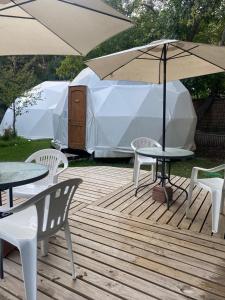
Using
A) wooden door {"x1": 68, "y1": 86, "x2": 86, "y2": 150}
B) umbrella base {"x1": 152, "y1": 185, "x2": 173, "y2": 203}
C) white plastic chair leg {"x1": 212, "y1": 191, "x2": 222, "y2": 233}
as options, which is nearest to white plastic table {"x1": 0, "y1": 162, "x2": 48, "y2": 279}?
white plastic chair leg {"x1": 212, "y1": 191, "x2": 222, "y2": 233}

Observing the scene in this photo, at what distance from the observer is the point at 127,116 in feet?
30.6

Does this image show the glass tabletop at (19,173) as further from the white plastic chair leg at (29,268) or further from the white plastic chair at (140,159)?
the white plastic chair at (140,159)

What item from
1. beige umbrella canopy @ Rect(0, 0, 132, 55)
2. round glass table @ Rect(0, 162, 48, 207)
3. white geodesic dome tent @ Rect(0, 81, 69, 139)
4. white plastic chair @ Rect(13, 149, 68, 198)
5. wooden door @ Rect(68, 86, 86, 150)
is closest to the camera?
beige umbrella canopy @ Rect(0, 0, 132, 55)

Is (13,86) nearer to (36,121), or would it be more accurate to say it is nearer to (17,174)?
(36,121)

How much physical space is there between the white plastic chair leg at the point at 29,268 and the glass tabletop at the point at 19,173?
0.63 metres

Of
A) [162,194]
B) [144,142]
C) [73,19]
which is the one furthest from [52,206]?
[144,142]

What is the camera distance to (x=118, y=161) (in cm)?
975

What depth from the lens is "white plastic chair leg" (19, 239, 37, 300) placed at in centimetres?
212

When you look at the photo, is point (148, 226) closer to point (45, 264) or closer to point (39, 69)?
point (45, 264)

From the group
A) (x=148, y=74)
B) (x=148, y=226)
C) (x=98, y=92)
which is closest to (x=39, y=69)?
(x=98, y=92)

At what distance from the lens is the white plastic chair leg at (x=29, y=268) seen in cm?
212

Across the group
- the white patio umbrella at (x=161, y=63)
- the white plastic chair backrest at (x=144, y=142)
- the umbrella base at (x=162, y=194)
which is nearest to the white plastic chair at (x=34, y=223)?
the umbrella base at (x=162, y=194)

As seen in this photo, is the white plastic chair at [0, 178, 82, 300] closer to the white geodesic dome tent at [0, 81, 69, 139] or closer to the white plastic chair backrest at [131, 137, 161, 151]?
the white plastic chair backrest at [131, 137, 161, 151]

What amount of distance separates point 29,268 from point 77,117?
8198mm
